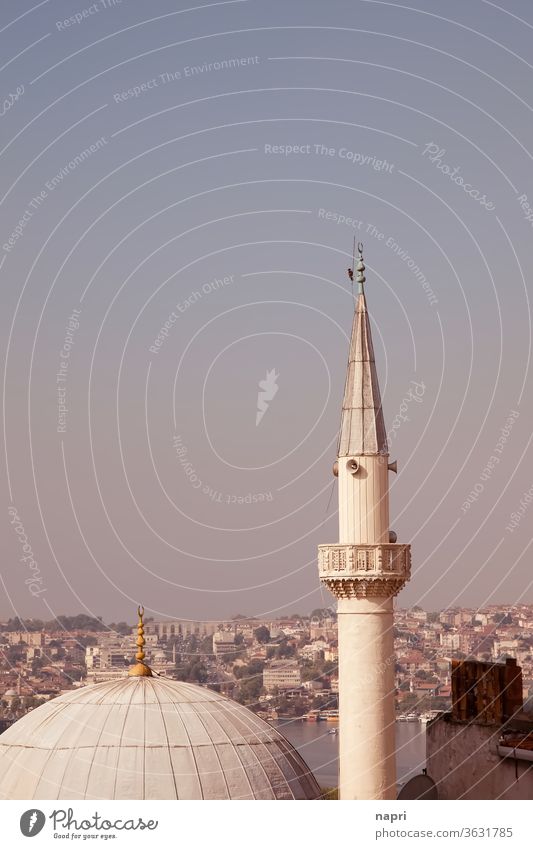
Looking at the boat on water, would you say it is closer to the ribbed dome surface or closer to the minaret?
the minaret

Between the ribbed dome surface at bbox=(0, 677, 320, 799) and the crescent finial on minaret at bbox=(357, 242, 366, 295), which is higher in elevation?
the crescent finial on minaret at bbox=(357, 242, 366, 295)

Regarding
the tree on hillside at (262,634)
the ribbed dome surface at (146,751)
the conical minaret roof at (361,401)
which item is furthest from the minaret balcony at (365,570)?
the tree on hillside at (262,634)

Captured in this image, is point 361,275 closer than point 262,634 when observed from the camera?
Yes

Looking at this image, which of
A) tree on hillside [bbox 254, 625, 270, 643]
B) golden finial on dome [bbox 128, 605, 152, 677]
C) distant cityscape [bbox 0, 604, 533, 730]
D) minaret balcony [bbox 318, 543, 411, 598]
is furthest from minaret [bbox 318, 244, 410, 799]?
tree on hillside [bbox 254, 625, 270, 643]

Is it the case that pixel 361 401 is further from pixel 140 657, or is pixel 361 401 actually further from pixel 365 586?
pixel 140 657

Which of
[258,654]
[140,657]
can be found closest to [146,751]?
[140,657]

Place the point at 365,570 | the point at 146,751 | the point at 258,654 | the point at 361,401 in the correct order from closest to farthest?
the point at 146,751, the point at 365,570, the point at 361,401, the point at 258,654
